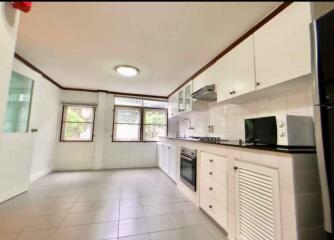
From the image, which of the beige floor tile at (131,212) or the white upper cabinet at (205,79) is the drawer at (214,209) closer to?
the beige floor tile at (131,212)

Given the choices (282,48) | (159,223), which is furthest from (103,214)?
(282,48)

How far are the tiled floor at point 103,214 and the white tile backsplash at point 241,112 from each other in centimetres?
126

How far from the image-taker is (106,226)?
1.93 meters

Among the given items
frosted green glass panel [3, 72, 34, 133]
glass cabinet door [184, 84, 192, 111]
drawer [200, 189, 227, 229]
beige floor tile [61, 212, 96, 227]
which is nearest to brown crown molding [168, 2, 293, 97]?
glass cabinet door [184, 84, 192, 111]

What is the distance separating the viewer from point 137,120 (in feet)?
17.3

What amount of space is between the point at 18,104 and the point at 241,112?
3.55 metres

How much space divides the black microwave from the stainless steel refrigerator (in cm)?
48

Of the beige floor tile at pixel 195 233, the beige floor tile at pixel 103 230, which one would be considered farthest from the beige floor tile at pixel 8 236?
the beige floor tile at pixel 195 233

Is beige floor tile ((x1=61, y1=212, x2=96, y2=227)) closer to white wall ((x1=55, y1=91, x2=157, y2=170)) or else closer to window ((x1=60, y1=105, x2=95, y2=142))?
white wall ((x1=55, y1=91, x2=157, y2=170))

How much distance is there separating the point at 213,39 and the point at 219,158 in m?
1.43

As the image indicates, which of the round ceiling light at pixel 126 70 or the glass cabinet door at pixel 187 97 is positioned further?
the glass cabinet door at pixel 187 97

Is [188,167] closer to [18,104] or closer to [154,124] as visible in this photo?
[154,124]

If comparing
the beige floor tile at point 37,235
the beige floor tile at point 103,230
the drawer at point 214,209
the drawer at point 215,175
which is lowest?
the beige floor tile at point 37,235

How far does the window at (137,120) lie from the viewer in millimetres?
5137
